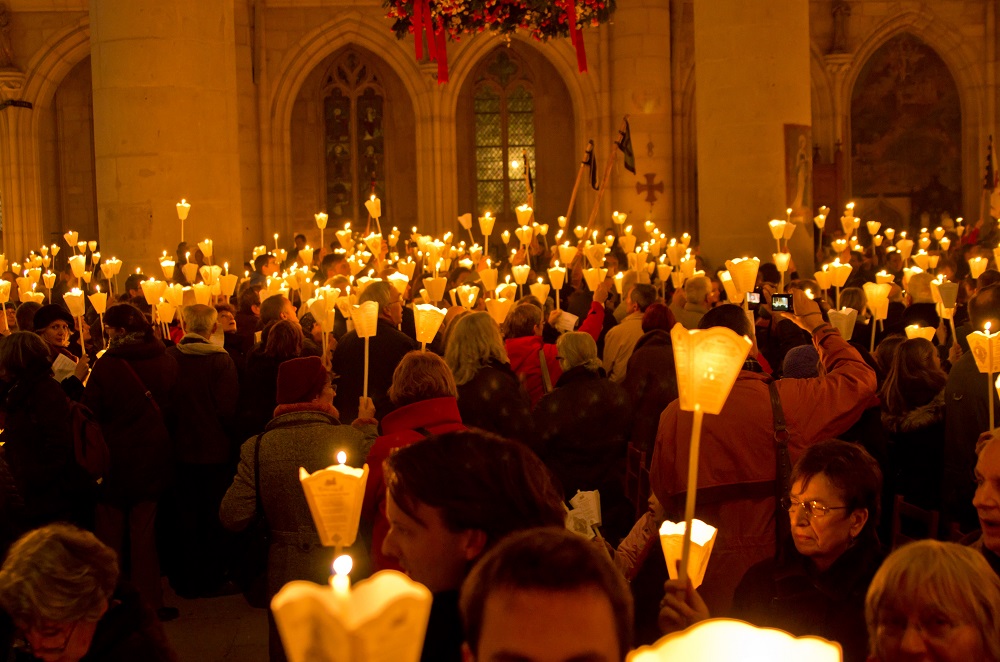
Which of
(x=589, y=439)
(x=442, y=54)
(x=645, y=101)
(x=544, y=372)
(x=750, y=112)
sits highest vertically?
(x=645, y=101)

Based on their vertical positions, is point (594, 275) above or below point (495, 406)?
above

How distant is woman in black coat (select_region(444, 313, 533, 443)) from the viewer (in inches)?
197

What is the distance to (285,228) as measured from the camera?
20.0m

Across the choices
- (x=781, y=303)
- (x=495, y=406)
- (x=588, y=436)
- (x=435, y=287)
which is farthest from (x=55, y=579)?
(x=435, y=287)

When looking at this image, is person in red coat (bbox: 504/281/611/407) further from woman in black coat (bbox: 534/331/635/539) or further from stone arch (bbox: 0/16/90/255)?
stone arch (bbox: 0/16/90/255)

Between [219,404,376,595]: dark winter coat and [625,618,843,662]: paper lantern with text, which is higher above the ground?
[625,618,843,662]: paper lantern with text

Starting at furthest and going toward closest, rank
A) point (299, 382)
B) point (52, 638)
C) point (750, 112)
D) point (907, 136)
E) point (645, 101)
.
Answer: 1. point (907, 136)
2. point (645, 101)
3. point (750, 112)
4. point (299, 382)
5. point (52, 638)

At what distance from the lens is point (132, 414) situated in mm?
5691

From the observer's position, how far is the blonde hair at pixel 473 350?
5121mm

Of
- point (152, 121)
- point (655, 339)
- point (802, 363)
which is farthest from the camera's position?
point (152, 121)

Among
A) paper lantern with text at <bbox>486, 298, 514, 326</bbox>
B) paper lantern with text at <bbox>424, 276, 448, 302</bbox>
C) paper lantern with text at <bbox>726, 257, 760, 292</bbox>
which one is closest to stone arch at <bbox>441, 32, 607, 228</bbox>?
paper lantern with text at <bbox>424, 276, 448, 302</bbox>

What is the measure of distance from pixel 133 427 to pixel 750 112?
880cm

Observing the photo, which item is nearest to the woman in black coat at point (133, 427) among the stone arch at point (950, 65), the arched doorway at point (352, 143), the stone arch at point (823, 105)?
the arched doorway at point (352, 143)

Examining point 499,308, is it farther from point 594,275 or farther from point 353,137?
point 353,137
